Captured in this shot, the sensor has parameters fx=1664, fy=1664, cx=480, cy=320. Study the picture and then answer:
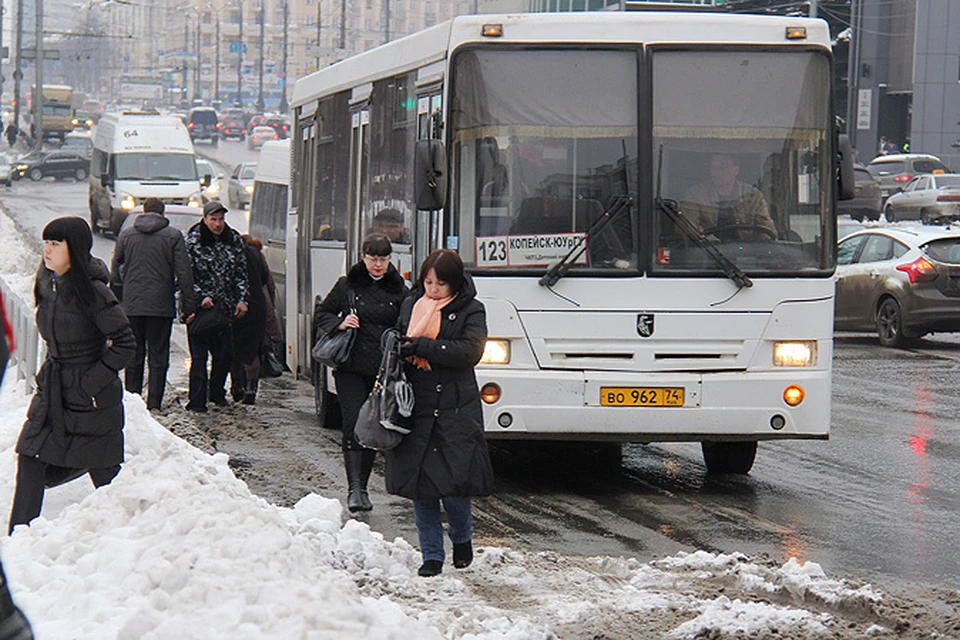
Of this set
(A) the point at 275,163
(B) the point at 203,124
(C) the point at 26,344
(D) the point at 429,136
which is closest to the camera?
(D) the point at 429,136

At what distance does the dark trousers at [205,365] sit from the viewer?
13.9 meters

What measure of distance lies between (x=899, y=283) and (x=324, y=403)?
33.1ft

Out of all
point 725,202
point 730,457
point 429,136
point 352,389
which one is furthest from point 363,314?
point 730,457

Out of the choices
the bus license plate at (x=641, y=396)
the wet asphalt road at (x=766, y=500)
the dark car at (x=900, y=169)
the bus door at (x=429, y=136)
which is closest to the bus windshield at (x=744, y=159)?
the bus license plate at (x=641, y=396)

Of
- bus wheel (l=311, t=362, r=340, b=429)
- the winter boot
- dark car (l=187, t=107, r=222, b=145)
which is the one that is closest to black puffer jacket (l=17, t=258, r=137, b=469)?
bus wheel (l=311, t=362, r=340, b=429)

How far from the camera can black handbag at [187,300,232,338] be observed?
45.1 ft

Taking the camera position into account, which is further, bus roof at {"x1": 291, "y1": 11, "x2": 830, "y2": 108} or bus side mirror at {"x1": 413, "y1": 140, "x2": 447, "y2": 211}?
bus roof at {"x1": 291, "y1": 11, "x2": 830, "y2": 108}

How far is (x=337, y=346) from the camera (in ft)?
30.1

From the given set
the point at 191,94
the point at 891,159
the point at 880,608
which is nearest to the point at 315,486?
the point at 880,608

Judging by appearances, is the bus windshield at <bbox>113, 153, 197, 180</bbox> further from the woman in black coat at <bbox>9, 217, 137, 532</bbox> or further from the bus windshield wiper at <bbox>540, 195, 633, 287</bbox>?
the woman in black coat at <bbox>9, 217, 137, 532</bbox>

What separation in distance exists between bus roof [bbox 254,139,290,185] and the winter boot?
505 centimetres

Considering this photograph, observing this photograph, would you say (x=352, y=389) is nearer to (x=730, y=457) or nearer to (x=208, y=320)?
(x=730, y=457)

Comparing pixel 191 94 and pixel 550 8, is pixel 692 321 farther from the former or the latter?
pixel 191 94

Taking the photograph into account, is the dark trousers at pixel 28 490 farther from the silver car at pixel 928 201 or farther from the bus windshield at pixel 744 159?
the silver car at pixel 928 201
